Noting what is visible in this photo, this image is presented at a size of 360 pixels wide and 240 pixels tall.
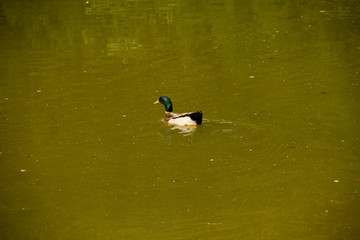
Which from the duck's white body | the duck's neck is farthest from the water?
the duck's neck

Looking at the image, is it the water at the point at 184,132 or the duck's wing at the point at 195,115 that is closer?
the water at the point at 184,132

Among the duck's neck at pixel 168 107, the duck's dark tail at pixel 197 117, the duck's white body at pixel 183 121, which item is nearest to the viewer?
the duck's dark tail at pixel 197 117

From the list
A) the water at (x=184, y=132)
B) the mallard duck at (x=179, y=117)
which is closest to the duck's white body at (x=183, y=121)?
the mallard duck at (x=179, y=117)

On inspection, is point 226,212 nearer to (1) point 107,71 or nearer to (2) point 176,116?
(2) point 176,116

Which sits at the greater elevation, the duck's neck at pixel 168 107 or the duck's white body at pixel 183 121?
the duck's neck at pixel 168 107

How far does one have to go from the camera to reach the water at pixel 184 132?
5742 mm

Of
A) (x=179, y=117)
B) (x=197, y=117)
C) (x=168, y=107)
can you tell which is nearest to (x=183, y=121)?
(x=179, y=117)

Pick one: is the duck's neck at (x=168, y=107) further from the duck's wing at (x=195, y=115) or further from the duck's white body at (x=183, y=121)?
the duck's wing at (x=195, y=115)

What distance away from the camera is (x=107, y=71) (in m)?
10.6

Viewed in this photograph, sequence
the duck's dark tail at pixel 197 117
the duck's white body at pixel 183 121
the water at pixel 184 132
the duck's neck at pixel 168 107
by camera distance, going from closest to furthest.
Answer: the water at pixel 184 132
the duck's dark tail at pixel 197 117
the duck's white body at pixel 183 121
the duck's neck at pixel 168 107

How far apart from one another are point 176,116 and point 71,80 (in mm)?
A: 2940

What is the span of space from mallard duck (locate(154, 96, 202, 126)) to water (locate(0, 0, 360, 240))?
0.47ft

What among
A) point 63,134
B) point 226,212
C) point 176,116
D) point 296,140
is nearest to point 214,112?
point 176,116

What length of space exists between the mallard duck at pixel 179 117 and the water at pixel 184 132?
14cm
